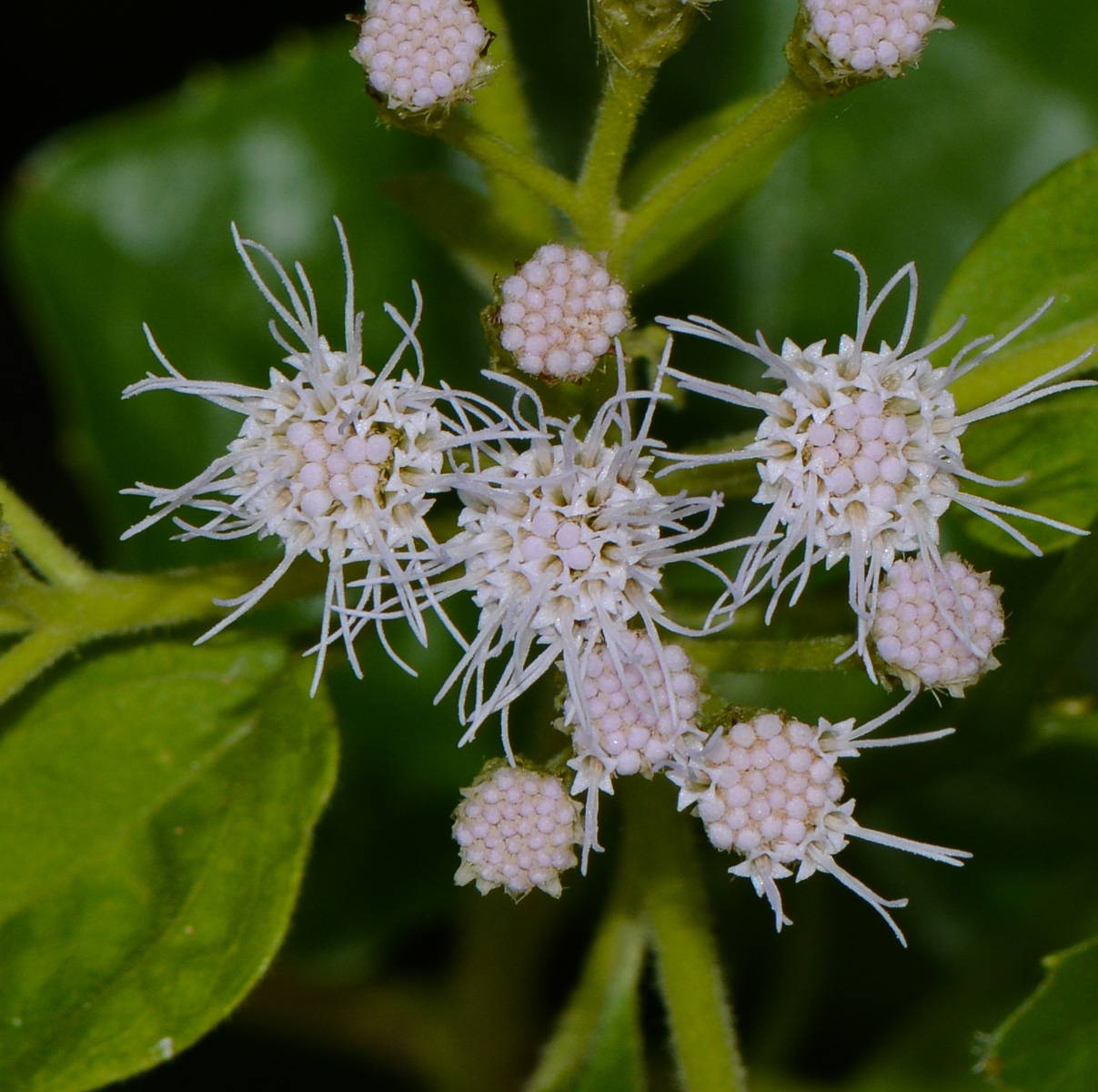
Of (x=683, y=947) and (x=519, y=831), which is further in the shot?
(x=683, y=947)

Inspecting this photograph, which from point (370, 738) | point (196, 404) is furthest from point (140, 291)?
point (370, 738)

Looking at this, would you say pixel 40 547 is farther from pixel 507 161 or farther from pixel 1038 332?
pixel 1038 332

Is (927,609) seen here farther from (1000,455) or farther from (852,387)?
(1000,455)

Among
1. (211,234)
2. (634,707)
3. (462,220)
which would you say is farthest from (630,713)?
(211,234)

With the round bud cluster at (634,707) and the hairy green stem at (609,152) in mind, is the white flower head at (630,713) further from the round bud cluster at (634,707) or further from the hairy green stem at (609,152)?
the hairy green stem at (609,152)

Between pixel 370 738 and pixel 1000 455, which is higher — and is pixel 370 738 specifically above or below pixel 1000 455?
below

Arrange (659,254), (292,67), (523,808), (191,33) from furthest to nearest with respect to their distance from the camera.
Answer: (191,33) < (292,67) < (659,254) < (523,808)

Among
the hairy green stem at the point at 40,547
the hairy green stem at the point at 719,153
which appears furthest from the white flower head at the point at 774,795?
the hairy green stem at the point at 40,547
